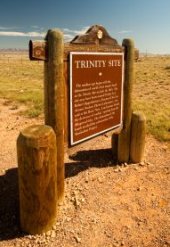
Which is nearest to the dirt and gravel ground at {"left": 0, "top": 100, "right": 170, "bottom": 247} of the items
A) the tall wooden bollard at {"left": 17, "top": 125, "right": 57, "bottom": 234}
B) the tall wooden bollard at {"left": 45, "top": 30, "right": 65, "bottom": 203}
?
the tall wooden bollard at {"left": 17, "top": 125, "right": 57, "bottom": 234}

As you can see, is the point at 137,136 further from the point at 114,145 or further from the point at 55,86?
the point at 55,86

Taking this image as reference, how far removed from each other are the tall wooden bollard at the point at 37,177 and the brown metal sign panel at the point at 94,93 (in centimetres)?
78

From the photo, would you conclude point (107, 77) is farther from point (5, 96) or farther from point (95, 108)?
point (5, 96)

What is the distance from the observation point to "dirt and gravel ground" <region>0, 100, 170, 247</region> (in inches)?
138

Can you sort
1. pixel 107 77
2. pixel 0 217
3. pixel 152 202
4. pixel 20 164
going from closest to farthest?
pixel 20 164 → pixel 0 217 → pixel 152 202 → pixel 107 77

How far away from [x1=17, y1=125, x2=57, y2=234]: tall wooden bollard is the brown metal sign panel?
777 millimetres

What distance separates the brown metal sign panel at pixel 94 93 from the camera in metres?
3.97

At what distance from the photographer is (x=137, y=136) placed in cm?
529

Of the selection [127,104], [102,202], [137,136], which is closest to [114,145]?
[137,136]

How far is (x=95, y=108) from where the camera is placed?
175 inches

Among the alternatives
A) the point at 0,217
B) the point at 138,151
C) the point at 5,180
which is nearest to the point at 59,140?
the point at 0,217

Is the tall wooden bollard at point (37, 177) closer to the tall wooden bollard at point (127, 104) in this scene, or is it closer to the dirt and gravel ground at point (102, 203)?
the dirt and gravel ground at point (102, 203)

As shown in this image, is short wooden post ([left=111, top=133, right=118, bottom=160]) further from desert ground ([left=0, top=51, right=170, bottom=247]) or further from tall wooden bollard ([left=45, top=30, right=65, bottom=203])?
tall wooden bollard ([left=45, top=30, right=65, bottom=203])

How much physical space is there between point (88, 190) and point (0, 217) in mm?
1375
